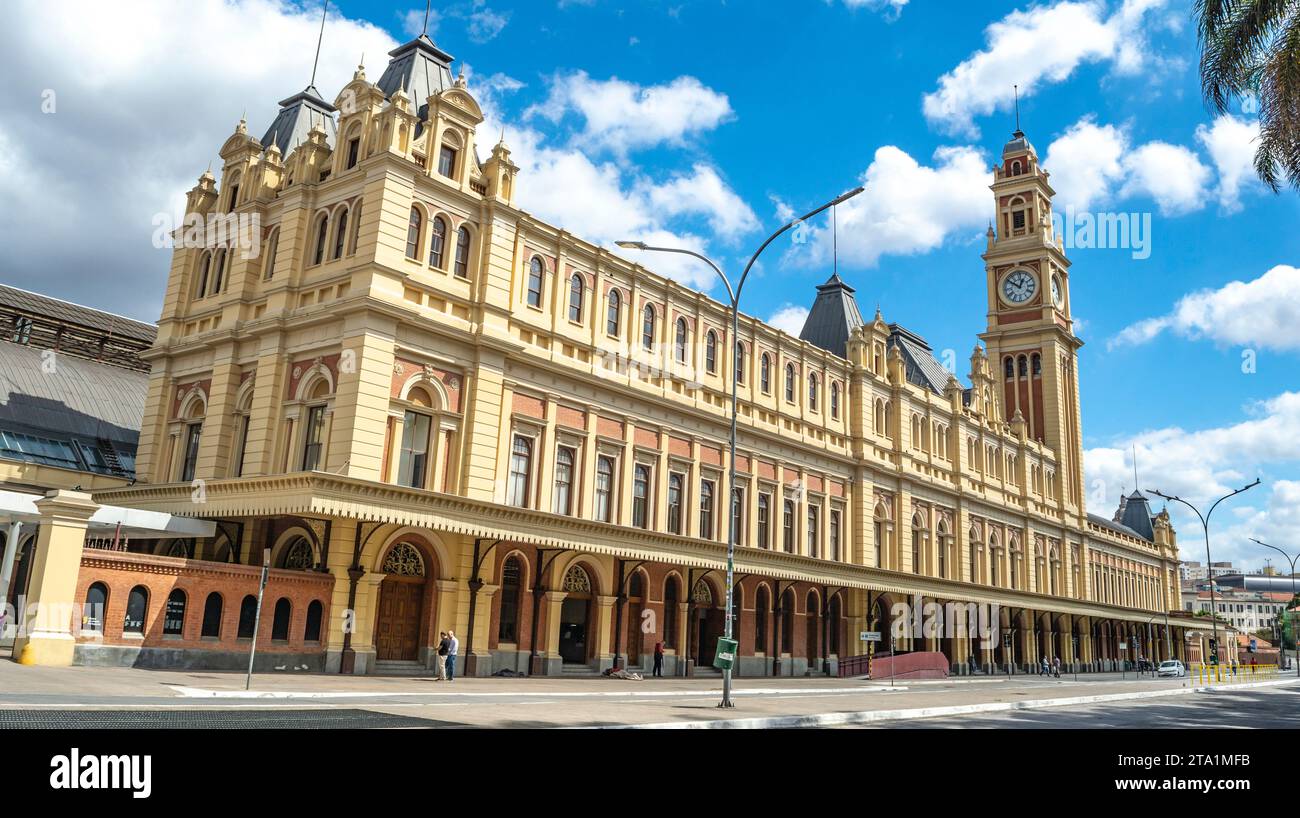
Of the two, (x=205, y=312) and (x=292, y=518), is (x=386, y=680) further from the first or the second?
(x=205, y=312)

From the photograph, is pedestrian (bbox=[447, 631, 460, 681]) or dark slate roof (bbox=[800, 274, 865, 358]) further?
dark slate roof (bbox=[800, 274, 865, 358])

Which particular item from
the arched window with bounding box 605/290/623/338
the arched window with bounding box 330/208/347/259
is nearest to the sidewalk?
the arched window with bounding box 330/208/347/259

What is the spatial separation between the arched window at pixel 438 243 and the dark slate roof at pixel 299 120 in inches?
327

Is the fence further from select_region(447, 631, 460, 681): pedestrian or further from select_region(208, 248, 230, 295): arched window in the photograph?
select_region(208, 248, 230, 295): arched window

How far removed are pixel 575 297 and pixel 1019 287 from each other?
189 feet

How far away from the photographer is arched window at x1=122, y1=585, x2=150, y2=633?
79.9 feet

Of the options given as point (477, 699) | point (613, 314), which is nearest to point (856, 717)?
point (477, 699)

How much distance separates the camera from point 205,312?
35.0 metres

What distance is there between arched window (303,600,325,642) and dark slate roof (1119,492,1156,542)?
101495mm

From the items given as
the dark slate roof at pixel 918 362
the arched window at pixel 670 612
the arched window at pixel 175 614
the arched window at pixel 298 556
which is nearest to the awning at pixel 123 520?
the arched window at pixel 298 556

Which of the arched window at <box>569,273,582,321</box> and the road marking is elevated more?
the arched window at <box>569,273,582,321</box>

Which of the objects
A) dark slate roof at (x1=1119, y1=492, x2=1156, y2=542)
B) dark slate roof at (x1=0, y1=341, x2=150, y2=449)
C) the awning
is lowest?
the awning

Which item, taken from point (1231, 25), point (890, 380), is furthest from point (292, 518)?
point (890, 380)
